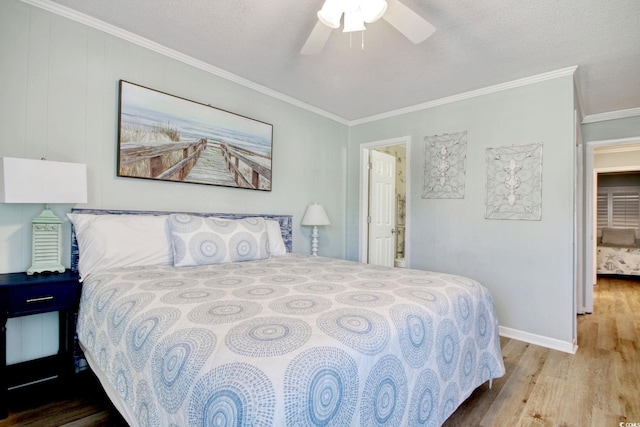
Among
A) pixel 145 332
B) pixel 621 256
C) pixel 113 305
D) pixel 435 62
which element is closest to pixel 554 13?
pixel 435 62

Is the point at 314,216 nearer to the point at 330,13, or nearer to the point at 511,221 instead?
the point at 511,221

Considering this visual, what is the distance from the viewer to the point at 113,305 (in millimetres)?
1463

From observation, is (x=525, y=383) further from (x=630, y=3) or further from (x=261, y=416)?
(x=630, y=3)

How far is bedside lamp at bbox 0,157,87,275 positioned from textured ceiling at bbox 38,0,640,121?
3.79 feet

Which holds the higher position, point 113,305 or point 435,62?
point 435,62

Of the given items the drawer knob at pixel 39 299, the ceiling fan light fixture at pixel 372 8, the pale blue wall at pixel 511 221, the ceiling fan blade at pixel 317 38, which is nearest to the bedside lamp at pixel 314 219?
the pale blue wall at pixel 511 221

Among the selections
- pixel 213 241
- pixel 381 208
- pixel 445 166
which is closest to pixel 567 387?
pixel 445 166

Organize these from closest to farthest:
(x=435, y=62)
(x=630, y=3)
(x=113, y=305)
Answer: (x=113, y=305) → (x=630, y=3) → (x=435, y=62)

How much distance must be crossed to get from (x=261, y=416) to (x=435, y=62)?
2.89 metres

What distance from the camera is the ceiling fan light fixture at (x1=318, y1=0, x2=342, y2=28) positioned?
5.41 feet

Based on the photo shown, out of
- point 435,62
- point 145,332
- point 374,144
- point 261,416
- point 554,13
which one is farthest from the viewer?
point 374,144

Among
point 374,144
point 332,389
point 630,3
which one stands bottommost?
point 332,389

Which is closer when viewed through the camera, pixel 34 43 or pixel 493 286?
pixel 34 43

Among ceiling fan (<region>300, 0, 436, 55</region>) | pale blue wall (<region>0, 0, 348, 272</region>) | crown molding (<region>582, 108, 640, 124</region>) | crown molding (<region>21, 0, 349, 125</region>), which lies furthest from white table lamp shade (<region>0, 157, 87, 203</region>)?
crown molding (<region>582, 108, 640, 124</region>)
